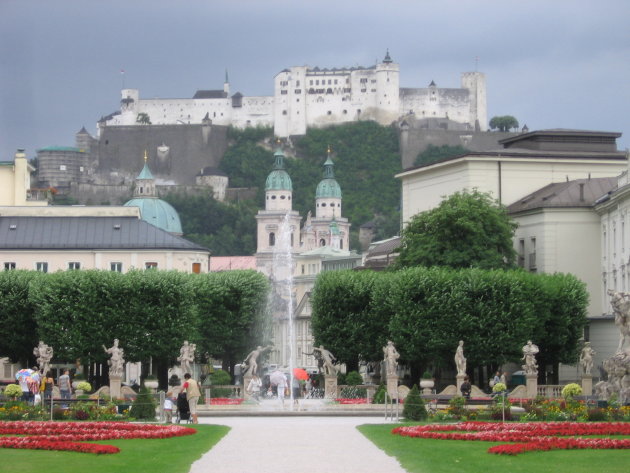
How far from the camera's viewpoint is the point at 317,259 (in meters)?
195

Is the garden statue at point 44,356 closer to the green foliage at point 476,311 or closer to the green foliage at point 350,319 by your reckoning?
the green foliage at point 476,311

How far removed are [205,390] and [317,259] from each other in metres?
130

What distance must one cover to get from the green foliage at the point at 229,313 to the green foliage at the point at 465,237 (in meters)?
8.12

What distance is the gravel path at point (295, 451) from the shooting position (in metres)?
32.8

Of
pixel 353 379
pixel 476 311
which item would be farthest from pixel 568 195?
pixel 353 379

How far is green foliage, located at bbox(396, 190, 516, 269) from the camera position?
263 feet

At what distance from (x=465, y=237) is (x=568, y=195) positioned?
5.62 m

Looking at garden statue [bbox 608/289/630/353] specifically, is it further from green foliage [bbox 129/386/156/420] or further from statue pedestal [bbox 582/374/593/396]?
statue pedestal [bbox 582/374/593/396]

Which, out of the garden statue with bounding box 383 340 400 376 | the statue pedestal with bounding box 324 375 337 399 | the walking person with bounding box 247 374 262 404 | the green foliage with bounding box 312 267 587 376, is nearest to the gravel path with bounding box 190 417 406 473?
the walking person with bounding box 247 374 262 404

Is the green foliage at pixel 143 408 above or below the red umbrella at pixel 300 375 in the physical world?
below

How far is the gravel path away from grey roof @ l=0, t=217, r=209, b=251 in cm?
5674

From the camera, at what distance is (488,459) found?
110 feet

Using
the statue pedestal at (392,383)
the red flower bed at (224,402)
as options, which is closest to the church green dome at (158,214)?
the statue pedestal at (392,383)

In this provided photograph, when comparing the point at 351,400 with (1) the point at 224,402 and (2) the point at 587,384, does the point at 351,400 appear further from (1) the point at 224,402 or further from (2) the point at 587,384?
(2) the point at 587,384
